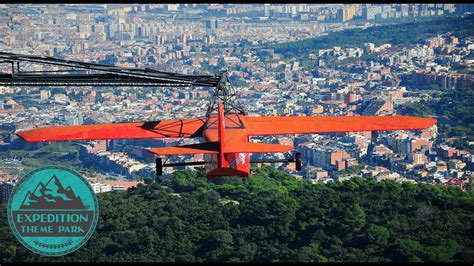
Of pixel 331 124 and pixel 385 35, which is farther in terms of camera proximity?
pixel 385 35

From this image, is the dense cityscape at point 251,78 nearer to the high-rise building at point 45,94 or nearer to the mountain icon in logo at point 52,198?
the high-rise building at point 45,94

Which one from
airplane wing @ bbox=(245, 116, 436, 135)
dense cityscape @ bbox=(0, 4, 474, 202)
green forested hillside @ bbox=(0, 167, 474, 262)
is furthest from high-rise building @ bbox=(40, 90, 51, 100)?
airplane wing @ bbox=(245, 116, 436, 135)

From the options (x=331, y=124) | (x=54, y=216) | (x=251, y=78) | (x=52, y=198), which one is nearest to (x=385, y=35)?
(x=251, y=78)

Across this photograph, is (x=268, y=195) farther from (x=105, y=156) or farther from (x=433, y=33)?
(x=433, y=33)

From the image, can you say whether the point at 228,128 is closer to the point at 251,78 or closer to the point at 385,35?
the point at 251,78

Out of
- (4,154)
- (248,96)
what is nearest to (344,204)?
(4,154)

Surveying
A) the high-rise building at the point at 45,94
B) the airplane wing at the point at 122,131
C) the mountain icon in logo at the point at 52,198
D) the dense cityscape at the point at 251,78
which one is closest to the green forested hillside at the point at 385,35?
the dense cityscape at the point at 251,78

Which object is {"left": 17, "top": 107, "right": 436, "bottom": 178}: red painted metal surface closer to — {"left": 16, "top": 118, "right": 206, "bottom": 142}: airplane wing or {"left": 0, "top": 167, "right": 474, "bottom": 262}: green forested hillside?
{"left": 16, "top": 118, "right": 206, "bottom": 142}: airplane wing
